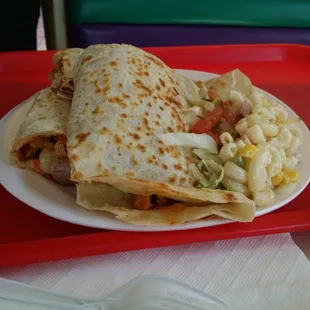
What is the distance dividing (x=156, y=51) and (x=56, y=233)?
32.1 inches

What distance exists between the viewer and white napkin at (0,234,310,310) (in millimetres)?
844

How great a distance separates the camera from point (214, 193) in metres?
0.97

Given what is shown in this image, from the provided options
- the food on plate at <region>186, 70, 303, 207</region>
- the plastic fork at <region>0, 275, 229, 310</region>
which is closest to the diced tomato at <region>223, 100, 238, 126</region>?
the food on plate at <region>186, 70, 303, 207</region>

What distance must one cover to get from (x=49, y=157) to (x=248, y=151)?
41 cm

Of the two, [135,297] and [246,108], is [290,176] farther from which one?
[135,297]

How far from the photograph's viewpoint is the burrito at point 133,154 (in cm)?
95

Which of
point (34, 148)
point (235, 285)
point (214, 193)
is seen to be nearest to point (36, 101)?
point (34, 148)

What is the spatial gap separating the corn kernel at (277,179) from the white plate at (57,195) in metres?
0.03

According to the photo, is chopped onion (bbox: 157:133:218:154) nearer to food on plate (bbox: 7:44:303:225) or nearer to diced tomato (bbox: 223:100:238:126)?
food on plate (bbox: 7:44:303:225)

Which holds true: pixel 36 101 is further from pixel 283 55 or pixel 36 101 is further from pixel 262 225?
pixel 283 55

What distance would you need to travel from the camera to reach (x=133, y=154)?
1.00 metres

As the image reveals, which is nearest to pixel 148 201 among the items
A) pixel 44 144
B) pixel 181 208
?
pixel 181 208

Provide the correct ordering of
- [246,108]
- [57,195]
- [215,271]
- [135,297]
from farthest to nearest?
[246,108] < [57,195] < [215,271] < [135,297]

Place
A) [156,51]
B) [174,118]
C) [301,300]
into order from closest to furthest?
[301,300]
[174,118]
[156,51]
